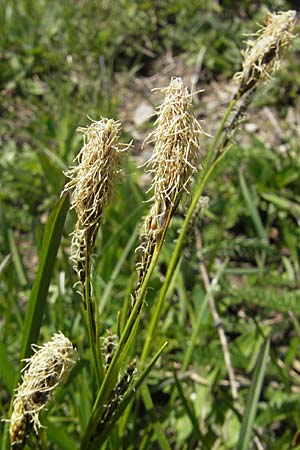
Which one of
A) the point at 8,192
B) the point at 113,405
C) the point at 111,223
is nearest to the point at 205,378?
the point at 111,223

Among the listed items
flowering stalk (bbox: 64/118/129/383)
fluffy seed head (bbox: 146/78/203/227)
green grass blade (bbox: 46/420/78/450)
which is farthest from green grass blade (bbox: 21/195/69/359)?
green grass blade (bbox: 46/420/78/450)

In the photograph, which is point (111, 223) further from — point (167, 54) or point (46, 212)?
point (167, 54)

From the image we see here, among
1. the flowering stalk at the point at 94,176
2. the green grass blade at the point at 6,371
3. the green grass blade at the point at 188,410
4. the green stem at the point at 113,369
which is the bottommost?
the green grass blade at the point at 188,410

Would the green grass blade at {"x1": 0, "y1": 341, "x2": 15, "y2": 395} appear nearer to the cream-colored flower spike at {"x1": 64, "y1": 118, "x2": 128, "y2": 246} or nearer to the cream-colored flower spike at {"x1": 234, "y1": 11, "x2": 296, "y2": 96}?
the cream-colored flower spike at {"x1": 64, "y1": 118, "x2": 128, "y2": 246}

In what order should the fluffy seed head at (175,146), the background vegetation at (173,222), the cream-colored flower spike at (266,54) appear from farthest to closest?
1. the background vegetation at (173,222)
2. the cream-colored flower spike at (266,54)
3. the fluffy seed head at (175,146)

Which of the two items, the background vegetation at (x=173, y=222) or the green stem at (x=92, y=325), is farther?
the background vegetation at (x=173, y=222)

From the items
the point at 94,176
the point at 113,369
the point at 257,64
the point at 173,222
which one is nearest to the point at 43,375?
the point at 113,369

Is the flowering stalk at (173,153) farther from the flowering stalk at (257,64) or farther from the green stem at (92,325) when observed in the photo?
the flowering stalk at (257,64)

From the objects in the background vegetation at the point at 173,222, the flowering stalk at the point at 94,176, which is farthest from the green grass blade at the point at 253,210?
the flowering stalk at the point at 94,176
